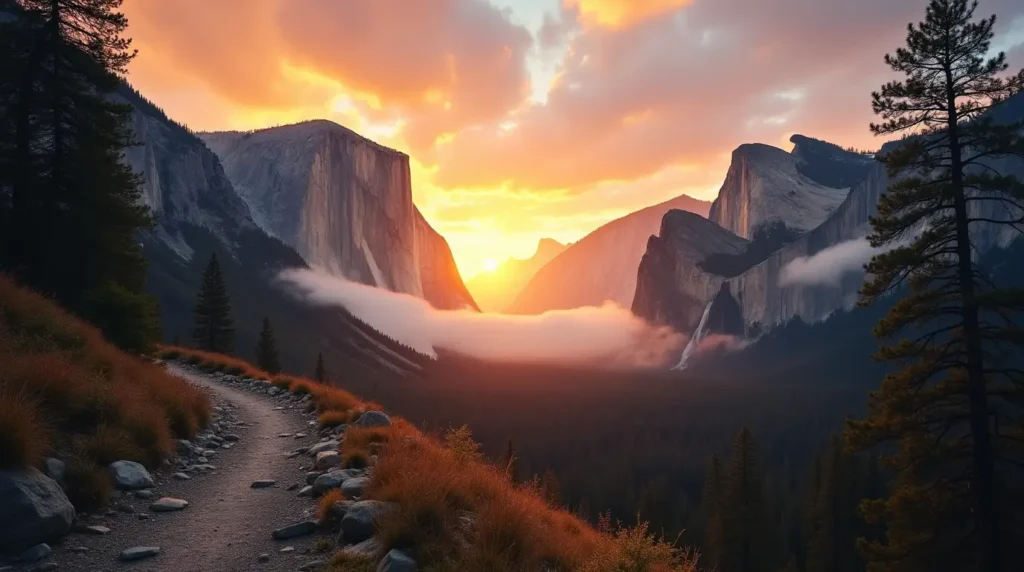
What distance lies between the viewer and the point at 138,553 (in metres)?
6.74

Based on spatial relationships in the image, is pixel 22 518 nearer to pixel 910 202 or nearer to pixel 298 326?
pixel 910 202

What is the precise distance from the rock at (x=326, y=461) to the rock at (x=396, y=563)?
5.26m

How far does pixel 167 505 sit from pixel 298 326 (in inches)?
7996

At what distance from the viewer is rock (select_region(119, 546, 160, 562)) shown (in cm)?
668

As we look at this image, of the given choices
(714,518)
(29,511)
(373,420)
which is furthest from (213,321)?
(29,511)

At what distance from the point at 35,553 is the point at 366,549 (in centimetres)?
393

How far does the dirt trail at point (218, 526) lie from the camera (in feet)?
21.7

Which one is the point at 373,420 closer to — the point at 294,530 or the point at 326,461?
the point at 326,461

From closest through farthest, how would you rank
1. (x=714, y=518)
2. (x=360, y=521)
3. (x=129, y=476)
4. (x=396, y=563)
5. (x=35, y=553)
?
(x=396, y=563) → (x=35, y=553) → (x=360, y=521) → (x=129, y=476) → (x=714, y=518)

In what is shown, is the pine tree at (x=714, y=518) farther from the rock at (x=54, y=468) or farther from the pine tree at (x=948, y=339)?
the rock at (x=54, y=468)

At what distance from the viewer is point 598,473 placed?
108 metres

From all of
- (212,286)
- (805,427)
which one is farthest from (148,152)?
(805,427)

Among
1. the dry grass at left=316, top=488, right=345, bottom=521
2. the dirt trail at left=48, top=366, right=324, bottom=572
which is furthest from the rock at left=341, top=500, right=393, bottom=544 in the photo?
the dry grass at left=316, top=488, right=345, bottom=521

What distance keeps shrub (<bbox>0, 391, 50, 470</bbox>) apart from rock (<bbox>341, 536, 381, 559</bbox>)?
4.41m
